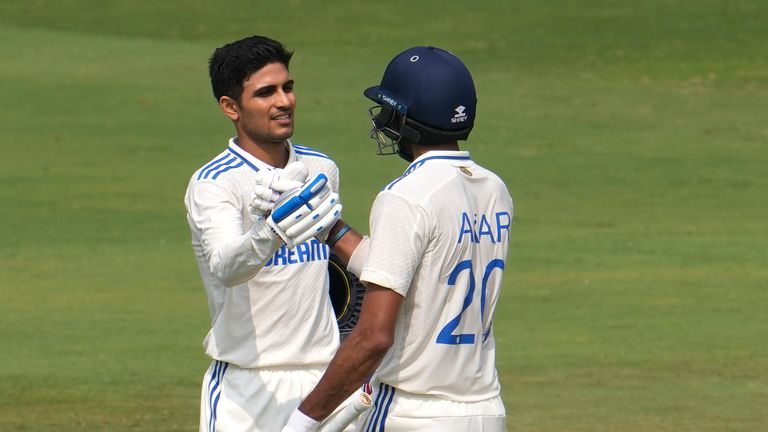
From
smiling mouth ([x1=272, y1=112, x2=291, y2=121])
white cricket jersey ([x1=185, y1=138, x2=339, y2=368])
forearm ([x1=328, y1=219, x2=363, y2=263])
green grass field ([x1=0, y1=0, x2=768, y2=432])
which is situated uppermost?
smiling mouth ([x1=272, y1=112, x2=291, y2=121])

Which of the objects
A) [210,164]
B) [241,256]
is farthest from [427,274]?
[210,164]

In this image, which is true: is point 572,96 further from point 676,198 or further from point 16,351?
point 16,351

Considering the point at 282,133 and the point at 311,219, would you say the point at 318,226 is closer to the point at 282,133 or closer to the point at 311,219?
the point at 311,219

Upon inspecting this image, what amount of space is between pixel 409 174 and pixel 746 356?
8.16 m

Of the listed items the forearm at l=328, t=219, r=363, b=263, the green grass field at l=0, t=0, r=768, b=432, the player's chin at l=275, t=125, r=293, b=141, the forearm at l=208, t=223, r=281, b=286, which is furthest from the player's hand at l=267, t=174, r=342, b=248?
the green grass field at l=0, t=0, r=768, b=432

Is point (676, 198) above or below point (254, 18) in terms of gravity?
above

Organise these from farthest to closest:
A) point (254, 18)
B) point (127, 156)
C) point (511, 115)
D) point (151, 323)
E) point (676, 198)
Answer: point (254, 18) < point (511, 115) < point (127, 156) < point (676, 198) < point (151, 323)

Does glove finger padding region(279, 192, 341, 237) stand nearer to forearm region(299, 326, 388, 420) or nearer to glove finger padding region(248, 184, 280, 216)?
glove finger padding region(248, 184, 280, 216)

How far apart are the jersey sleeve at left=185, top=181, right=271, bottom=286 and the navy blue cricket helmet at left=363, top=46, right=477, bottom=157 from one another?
0.64 metres

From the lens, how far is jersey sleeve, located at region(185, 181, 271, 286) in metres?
5.66

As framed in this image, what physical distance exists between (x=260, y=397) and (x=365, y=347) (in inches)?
58.5

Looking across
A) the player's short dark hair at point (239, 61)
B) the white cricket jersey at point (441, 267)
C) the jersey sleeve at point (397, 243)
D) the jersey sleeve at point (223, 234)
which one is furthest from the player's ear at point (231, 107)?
the jersey sleeve at point (397, 243)

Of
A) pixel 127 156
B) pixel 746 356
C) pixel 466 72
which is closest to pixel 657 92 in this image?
pixel 127 156

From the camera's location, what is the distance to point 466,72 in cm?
554
